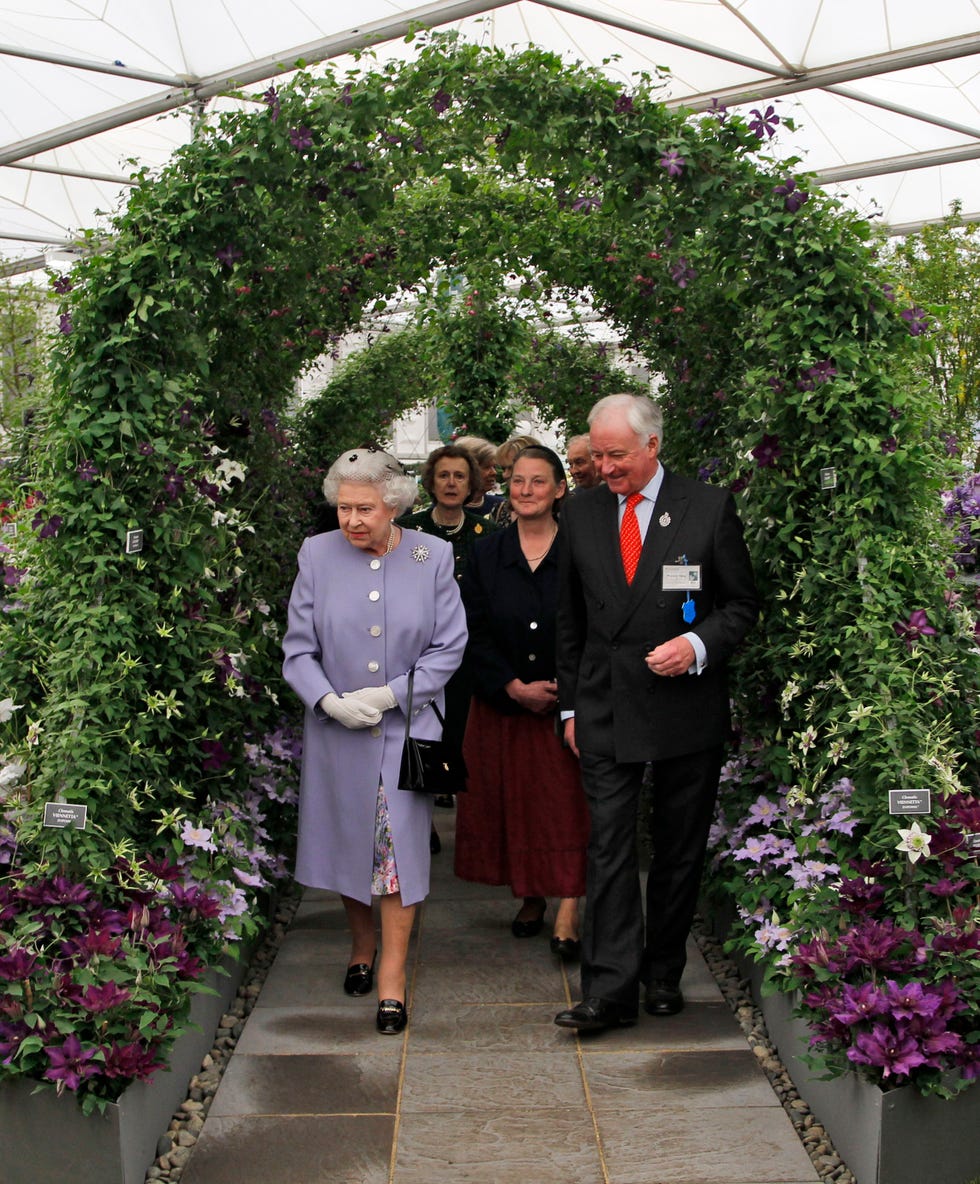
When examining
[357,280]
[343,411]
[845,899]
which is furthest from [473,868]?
[343,411]

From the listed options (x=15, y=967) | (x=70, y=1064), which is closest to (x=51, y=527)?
(x=15, y=967)

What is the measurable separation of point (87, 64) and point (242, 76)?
3.81 ft

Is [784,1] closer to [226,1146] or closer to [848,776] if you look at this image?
[848,776]

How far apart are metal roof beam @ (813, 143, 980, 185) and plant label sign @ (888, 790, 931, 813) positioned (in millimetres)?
10113

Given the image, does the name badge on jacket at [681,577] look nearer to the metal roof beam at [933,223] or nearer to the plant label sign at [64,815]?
the plant label sign at [64,815]

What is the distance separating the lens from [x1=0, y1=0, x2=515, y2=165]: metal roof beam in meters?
8.98

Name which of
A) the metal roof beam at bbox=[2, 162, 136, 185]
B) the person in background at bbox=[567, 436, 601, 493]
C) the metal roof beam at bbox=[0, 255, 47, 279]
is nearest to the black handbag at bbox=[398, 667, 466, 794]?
the person in background at bbox=[567, 436, 601, 493]

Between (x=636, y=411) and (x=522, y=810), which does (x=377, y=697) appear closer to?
(x=522, y=810)

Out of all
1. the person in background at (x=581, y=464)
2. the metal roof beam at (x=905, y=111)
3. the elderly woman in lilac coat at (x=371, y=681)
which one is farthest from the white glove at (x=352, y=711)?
the metal roof beam at (x=905, y=111)

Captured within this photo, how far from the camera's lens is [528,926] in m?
4.79

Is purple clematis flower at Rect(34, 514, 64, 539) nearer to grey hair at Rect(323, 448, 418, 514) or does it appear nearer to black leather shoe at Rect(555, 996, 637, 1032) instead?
grey hair at Rect(323, 448, 418, 514)

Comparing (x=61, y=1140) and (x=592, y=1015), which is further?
(x=592, y=1015)

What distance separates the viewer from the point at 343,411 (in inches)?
410

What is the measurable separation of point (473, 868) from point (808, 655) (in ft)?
5.05
